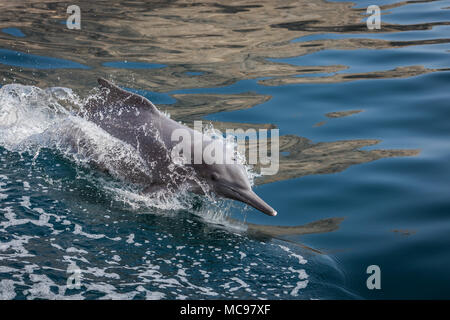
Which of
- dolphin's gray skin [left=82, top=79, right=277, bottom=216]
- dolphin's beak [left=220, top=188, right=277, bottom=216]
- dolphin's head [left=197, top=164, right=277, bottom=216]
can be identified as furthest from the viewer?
dolphin's gray skin [left=82, top=79, right=277, bottom=216]

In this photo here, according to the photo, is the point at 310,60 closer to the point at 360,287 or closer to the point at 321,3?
the point at 321,3

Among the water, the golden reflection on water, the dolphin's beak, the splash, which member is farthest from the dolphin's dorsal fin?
the golden reflection on water

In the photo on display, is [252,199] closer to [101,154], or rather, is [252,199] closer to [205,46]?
[101,154]

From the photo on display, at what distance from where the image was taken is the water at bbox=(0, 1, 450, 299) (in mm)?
4969

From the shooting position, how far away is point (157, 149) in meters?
6.89

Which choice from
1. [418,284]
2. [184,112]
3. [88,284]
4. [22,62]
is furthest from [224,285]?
[22,62]

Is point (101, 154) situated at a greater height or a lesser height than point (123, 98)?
lesser

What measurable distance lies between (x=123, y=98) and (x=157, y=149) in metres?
0.93

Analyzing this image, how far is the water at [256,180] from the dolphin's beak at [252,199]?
0.23m

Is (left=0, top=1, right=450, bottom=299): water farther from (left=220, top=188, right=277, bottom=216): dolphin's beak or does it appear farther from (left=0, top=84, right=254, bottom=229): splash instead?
(left=220, top=188, right=277, bottom=216): dolphin's beak

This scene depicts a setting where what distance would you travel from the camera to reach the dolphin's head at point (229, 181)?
6.48 metres

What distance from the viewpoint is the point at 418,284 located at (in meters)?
4.95

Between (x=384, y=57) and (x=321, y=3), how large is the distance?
597 centimetres

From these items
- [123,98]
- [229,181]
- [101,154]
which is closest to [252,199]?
[229,181]
